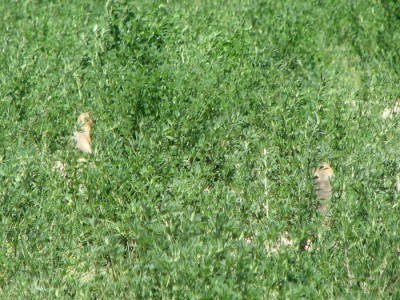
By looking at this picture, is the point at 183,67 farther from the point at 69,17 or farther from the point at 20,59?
the point at 69,17

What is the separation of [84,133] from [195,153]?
957 mm

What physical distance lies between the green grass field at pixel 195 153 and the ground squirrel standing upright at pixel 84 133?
3.3 inches

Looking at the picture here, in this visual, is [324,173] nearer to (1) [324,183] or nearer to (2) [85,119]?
(1) [324,183]

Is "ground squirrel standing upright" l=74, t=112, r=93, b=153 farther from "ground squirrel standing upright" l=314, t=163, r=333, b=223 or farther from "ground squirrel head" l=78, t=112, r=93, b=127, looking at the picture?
"ground squirrel standing upright" l=314, t=163, r=333, b=223

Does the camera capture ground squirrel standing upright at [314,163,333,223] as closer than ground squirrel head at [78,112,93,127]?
Yes

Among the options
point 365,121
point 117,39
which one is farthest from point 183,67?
point 365,121

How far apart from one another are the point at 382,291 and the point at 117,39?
4.10m

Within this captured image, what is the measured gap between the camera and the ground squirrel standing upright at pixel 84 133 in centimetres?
753

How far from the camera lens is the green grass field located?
5.52 metres

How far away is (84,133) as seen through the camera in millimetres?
7762

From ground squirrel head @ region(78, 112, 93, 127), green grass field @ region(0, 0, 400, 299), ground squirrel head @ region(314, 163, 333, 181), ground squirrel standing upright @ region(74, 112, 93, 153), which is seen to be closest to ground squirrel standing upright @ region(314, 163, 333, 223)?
ground squirrel head @ region(314, 163, 333, 181)

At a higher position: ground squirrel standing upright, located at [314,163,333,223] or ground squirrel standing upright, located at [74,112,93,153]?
ground squirrel standing upright, located at [314,163,333,223]

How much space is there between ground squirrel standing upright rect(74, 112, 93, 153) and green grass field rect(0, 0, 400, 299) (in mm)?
83

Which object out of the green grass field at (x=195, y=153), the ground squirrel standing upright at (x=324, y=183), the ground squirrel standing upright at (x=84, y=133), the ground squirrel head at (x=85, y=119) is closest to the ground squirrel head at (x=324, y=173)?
the ground squirrel standing upright at (x=324, y=183)
